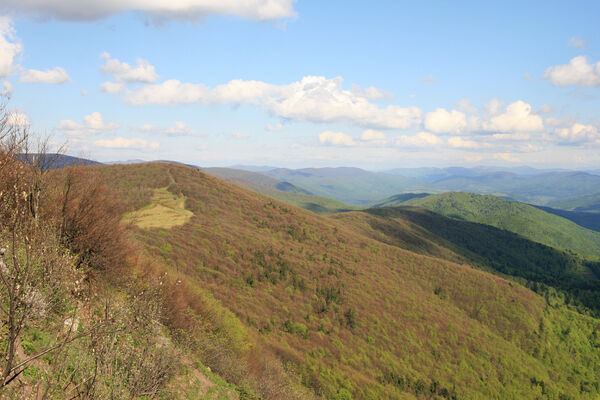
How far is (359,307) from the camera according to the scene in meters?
51.2

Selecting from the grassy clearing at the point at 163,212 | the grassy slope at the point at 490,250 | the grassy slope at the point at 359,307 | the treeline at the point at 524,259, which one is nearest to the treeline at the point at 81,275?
the grassy slope at the point at 359,307

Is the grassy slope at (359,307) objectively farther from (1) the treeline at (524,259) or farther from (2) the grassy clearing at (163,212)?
(1) the treeline at (524,259)

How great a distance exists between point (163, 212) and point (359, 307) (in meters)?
39.1

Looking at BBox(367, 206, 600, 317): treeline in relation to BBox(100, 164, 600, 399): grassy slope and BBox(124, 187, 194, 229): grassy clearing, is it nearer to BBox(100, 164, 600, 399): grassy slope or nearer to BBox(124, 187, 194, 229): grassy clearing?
BBox(100, 164, 600, 399): grassy slope

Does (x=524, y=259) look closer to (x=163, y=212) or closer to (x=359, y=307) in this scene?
(x=359, y=307)

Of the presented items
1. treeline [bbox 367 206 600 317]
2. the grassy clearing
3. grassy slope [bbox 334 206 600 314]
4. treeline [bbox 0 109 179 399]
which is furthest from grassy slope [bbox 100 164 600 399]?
treeline [bbox 367 206 600 317]

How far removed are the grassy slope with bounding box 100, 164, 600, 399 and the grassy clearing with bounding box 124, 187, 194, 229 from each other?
5.47 feet

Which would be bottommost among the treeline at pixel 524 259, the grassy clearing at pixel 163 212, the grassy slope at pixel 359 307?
the treeline at pixel 524 259

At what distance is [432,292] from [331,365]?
44.4 metres

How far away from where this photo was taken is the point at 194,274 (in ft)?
120

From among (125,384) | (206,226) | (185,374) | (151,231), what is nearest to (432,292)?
(206,226)

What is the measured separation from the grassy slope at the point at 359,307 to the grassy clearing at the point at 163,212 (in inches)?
65.7

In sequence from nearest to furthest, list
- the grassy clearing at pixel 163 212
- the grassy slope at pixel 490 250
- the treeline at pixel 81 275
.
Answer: the treeline at pixel 81 275, the grassy clearing at pixel 163 212, the grassy slope at pixel 490 250

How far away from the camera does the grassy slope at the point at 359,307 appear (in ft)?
124
